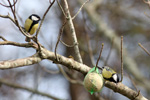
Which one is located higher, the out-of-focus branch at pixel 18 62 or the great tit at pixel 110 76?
the out-of-focus branch at pixel 18 62

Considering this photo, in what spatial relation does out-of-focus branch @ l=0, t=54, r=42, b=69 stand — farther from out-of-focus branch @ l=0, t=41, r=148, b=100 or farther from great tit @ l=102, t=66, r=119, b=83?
great tit @ l=102, t=66, r=119, b=83

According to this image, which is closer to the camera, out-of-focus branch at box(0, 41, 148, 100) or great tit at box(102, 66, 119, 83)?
out-of-focus branch at box(0, 41, 148, 100)

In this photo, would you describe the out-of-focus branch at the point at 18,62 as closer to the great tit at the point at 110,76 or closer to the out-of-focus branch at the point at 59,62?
the out-of-focus branch at the point at 59,62

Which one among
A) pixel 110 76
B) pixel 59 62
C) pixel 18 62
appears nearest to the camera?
pixel 18 62

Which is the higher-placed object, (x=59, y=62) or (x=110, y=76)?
(x=59, y=62)

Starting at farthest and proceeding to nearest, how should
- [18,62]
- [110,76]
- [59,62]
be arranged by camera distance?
[110,76] → [59,62] → [18,62]

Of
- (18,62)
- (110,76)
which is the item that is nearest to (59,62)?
(18,62)

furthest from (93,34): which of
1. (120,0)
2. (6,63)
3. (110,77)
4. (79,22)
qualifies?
(6,63)

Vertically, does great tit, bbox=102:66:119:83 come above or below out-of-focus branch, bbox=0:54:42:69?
below

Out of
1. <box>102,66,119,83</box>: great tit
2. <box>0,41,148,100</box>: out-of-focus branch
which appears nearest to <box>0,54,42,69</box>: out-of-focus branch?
<box>0,41,148,100</box>: out-of-focus branch

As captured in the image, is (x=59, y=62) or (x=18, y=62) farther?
(x=59, y=62)

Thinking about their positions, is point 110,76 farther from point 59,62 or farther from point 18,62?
point 18,62

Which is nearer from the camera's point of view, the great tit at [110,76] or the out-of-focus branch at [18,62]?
the out-of-focus branch at [18,62]

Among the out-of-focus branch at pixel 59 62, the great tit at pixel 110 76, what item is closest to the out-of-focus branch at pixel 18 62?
the out-of-focus branch at pixel 59 62
